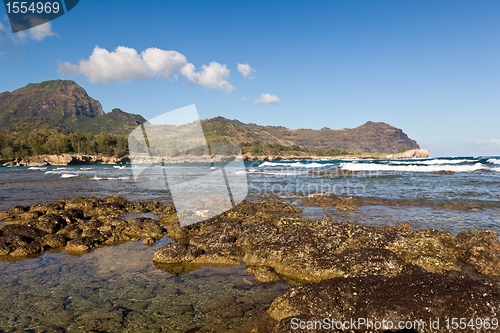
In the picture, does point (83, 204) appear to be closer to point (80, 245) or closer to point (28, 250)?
point (28, 250)

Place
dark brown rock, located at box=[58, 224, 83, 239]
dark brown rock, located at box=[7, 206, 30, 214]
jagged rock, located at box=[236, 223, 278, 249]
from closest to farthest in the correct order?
jagged rock, located at box=[236, 223, 278, 249] < dark brown rock, located at box=[58, 224, 83, 239] < dark brown rock, located at box=[7, 206, 30, 214]

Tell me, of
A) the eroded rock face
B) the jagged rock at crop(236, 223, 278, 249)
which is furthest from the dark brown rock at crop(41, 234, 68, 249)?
the eroded rock face

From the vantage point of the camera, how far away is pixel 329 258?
6.37 m

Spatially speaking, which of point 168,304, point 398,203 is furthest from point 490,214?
point 168,304

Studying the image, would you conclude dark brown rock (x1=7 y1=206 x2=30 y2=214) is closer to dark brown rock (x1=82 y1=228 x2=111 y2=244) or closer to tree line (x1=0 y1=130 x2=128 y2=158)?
dark brown rock (x1=82 y1=228 x2=111 y2=244)

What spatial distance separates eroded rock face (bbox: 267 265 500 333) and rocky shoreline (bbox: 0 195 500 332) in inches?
0.6

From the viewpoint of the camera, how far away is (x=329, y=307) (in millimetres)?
4258

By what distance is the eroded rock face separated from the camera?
367 centimetres

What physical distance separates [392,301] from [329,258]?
236 cm

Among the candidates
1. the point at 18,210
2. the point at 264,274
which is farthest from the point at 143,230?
the point at 18,210

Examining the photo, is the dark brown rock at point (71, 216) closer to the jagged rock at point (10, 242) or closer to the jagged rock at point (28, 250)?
the jagged rock at point (10, 242)

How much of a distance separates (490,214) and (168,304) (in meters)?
16.4

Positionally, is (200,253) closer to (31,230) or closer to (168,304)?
(168,304)

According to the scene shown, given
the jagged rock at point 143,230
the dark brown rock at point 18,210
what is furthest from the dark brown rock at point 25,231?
the dark brown rock at point 18,210
